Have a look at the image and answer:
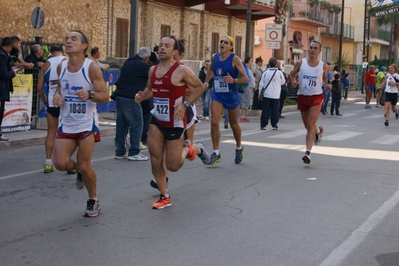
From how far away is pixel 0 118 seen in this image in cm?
1330

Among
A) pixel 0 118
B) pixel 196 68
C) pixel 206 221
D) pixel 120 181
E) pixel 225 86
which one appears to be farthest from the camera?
pixel 196 68

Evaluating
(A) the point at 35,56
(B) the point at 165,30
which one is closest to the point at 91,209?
(A) the point at 35,56

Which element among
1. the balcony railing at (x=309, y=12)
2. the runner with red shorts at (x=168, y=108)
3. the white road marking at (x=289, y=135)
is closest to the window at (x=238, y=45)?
the balcony railing at (x=309, y=12)

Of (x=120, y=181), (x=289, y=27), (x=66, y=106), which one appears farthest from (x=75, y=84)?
(x=289, y=27)

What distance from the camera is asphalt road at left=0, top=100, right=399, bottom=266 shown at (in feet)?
20.0

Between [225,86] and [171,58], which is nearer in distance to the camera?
[171,58]

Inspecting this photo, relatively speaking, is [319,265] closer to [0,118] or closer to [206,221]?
[206,221]

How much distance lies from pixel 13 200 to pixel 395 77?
1510 cm

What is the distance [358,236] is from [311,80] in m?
5.40

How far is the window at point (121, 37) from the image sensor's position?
1127 inches

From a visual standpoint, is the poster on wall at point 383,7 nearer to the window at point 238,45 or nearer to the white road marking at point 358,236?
the window at point 238,45

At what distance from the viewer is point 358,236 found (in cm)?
683

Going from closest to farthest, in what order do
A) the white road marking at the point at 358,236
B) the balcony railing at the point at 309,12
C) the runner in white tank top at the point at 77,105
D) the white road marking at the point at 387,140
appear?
the white road marking at the point at 358,236 < the runner in white tank top at the point at 77,105 < the white road marking at the point at 387,140 < the balcony railing at the point at 309,12

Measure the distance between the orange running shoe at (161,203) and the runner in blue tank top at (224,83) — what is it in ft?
10.1
